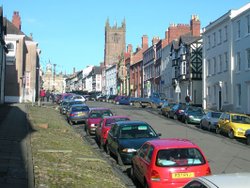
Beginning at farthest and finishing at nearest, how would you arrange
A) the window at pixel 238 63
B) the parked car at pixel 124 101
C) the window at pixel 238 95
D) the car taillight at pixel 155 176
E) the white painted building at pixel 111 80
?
the white painted building at pixel 111 80, the parked car at pixel 124 101, the window at pixel 238 63, the window at pixel 238 95, the car taillight at pixel 155 176

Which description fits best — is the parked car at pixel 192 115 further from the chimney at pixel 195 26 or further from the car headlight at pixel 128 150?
the chimney at pixel 195 26

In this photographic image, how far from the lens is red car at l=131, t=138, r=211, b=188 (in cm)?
1012

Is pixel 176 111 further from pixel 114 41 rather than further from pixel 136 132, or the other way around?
pixel 114 41

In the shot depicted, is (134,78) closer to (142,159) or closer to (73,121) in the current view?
(73,121)

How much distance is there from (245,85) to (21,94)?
27956 mm

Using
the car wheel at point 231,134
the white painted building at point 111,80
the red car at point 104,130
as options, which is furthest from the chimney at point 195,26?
the white painted building at point 111,80

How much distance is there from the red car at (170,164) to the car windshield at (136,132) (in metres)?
4.36

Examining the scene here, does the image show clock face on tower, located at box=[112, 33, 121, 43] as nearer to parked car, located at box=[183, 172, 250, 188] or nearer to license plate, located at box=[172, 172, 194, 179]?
license plate, located at box=[172, 172, 194, 179]

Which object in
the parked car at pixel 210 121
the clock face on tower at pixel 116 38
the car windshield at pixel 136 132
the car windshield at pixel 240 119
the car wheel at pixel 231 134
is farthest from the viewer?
the clock face on tower at pixel 116 38

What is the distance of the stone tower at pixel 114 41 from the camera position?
150750 mm

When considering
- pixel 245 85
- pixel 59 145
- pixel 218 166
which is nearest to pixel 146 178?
pixel 218 166

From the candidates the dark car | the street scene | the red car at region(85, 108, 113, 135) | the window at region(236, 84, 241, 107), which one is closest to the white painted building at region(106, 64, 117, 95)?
the street scene

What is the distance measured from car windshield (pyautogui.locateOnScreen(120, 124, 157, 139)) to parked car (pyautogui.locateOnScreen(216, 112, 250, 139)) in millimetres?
9923

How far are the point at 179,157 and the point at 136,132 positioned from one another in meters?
5.39
